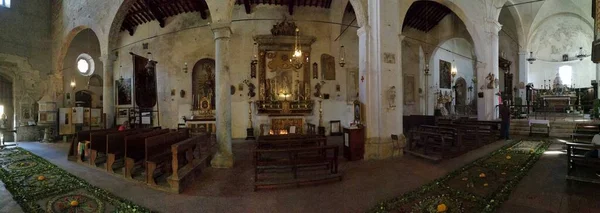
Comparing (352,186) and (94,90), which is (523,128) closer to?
(352,186)

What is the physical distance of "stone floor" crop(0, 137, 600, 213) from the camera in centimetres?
400

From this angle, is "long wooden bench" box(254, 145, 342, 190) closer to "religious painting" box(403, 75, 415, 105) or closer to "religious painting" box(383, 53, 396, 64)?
"religious painting" box(383, 53, 396, 64)

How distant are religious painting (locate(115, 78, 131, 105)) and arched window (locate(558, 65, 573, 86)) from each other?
92.1ft

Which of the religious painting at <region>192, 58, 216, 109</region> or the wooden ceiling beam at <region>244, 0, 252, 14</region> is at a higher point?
the wooden ceiling beam at <region>244, 0, 252, 14</region>

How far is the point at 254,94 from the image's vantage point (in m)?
12.7

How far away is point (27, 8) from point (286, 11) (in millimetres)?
12456

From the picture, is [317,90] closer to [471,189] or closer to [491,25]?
[491,25]

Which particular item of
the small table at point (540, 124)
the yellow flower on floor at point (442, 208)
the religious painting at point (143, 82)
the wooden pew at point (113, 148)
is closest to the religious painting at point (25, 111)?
the religious painting at point (143, 82)

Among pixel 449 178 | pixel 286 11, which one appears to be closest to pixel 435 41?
pixel 286 11

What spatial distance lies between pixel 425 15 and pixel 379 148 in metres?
10.3

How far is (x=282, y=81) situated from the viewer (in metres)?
12.7

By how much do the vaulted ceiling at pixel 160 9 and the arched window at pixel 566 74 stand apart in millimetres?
24311

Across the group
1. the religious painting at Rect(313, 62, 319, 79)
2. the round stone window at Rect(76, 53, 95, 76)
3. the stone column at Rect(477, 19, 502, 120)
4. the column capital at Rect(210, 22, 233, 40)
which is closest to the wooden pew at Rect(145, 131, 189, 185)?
the column capital at Rect(210, 22, 233, 40)

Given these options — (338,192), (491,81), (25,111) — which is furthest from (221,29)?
(25,111)
